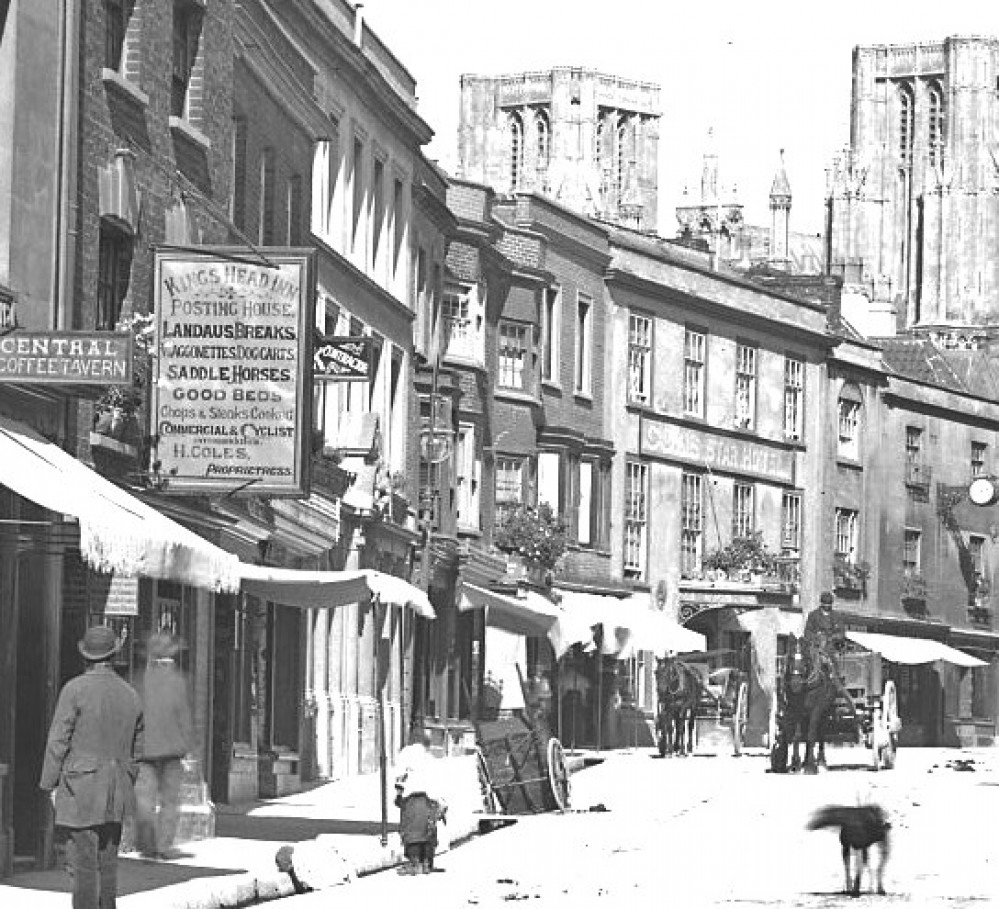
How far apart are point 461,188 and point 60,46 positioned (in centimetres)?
3005

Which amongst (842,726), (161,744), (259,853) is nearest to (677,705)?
(842,726)

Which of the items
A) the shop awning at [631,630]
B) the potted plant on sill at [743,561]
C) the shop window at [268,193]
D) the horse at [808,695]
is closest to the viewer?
the shop window at [268,193]

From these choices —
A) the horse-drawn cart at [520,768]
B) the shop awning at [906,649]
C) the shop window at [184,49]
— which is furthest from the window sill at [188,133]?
the shop awning at [906,649]

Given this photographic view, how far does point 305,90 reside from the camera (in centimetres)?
3700

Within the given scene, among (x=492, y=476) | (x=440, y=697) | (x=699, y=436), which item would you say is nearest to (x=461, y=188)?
(x=492, y=476)

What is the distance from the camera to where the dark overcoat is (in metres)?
17.7

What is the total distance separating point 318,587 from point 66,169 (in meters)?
4.49

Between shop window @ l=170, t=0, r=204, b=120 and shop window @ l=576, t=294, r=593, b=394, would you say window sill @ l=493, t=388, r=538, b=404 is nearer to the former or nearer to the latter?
shop window @ l=576, t=294, r=593, b=394

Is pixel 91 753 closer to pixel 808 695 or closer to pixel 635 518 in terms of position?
pixel 808 695

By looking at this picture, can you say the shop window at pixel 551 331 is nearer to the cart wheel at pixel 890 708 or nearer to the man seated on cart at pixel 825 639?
the cart wheel at pixel 890 708

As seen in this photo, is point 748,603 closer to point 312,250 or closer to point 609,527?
point 609,527

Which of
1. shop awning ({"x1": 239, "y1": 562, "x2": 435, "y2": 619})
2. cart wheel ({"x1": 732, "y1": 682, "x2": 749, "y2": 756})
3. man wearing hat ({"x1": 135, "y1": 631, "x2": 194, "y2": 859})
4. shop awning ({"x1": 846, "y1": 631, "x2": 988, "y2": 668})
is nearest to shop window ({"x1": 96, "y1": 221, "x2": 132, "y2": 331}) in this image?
shop awning ({"x1": 239, "y1": 562, "x2": 435, "y2": 619})

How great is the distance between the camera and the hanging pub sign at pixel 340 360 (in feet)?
100

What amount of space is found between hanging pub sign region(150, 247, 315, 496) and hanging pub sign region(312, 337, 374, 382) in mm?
5171
